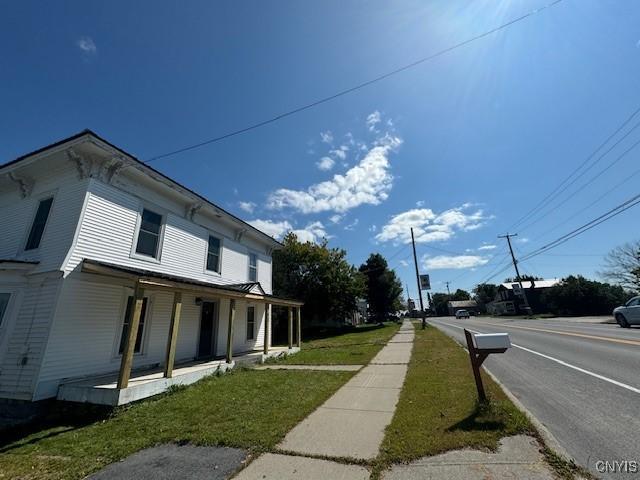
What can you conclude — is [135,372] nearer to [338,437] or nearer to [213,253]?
[213,253]

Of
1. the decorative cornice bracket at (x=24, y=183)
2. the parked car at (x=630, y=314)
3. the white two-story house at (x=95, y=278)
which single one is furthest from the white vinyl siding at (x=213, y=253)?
the parked car at (x=630, y=314)

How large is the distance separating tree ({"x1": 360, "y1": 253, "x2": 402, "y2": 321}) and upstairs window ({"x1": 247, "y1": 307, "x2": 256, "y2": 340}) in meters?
28.5

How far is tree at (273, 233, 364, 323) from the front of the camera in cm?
2856

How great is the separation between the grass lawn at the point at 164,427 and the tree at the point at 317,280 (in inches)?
805

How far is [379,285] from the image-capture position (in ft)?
142

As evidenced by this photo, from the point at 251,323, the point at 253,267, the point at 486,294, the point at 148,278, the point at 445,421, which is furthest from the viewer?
the point at 486,294

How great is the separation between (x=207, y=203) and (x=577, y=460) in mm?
12498

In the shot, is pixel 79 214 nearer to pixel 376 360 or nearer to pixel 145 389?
pixel 145 389

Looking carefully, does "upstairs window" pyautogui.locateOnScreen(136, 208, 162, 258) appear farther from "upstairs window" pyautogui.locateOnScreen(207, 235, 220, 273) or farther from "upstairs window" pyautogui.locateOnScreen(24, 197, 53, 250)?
"upstairs window" pyautogui.locateOnScreen(207, 235, 220, 273)

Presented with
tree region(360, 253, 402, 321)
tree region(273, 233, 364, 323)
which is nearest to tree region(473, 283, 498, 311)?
tree region(360, 253, 402, 321)

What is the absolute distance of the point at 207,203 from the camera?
12414 millimetres

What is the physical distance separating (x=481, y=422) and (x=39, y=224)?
12.5m

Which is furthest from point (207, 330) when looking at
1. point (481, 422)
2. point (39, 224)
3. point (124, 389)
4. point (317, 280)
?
point (317, 280)

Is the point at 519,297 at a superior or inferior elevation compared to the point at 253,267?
superior
